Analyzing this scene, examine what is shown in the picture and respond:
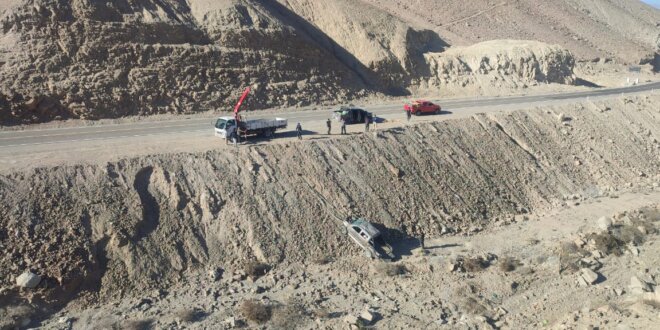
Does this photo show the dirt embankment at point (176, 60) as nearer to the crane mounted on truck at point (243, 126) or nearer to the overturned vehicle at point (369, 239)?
the crane mounted on truck at point (243, 126)

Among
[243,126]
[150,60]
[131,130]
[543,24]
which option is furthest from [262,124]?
[543,24]

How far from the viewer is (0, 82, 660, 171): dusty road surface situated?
21.2m

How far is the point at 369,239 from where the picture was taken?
66.3ft

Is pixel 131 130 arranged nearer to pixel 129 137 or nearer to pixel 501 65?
pixel 129 137

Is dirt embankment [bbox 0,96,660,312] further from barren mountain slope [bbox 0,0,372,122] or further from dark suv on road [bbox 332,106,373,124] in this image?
barren mountain slope [bbox 0,0,372,122]

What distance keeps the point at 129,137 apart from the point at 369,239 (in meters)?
13.3

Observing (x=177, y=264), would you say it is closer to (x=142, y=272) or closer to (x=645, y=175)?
(x=142, y=272)

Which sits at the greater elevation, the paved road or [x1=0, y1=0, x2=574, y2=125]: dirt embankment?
[x1=0, y1=0, x2=574, y2=125]: dirt embankment

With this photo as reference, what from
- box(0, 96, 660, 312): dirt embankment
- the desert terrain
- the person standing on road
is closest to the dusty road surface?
the desert terrain

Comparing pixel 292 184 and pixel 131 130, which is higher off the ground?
pixel 131 130

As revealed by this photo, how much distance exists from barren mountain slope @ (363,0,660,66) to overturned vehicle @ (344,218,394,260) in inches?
1471

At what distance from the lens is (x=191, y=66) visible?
102 ft

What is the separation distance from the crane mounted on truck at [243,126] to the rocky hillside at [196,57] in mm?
6633

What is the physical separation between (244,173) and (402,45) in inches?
1007
